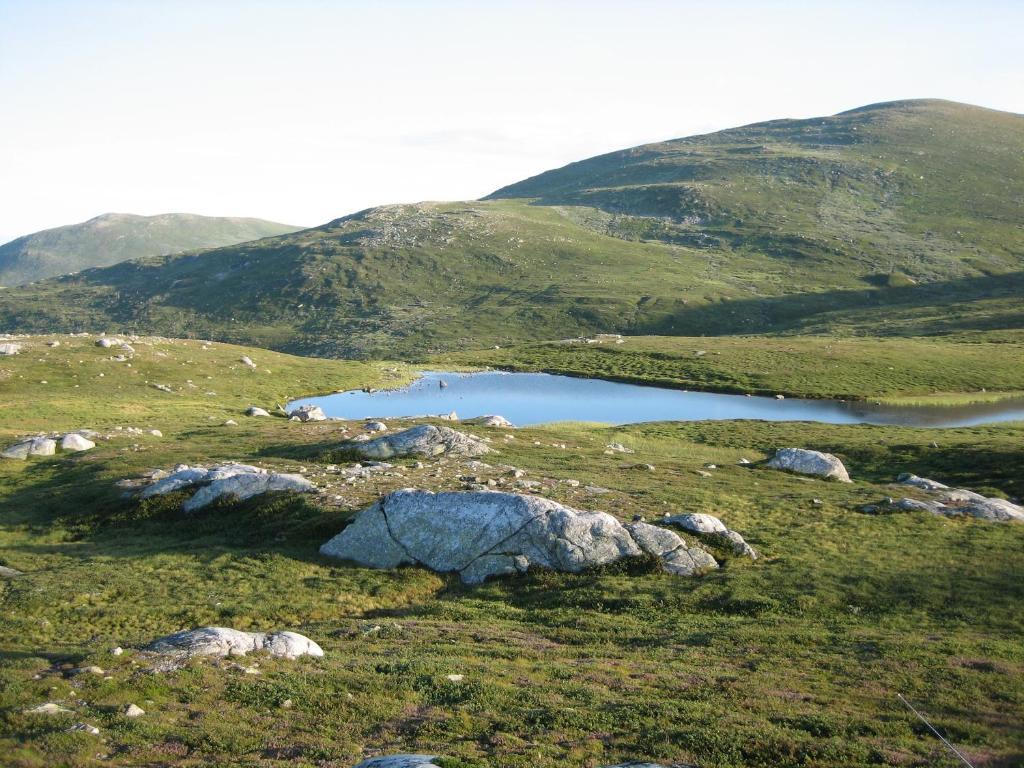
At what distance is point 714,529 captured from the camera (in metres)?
36.1

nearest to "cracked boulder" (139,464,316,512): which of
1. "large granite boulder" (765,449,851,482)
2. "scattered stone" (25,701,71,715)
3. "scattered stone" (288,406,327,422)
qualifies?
"scattered stone" (25,701,71,715)

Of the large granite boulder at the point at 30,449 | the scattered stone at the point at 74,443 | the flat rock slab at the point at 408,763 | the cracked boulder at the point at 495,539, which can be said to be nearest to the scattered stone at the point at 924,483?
the cracked boulder at the point at 495,539

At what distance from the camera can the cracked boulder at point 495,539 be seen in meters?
33.8

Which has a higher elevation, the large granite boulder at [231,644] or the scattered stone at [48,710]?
the scattered stone at [48,710]

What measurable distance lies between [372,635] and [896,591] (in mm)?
21815

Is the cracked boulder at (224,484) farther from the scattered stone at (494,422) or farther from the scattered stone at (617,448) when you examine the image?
the scattered stone at (617,448)

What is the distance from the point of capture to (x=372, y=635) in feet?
87.7

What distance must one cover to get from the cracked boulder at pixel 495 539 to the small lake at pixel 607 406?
47505mm

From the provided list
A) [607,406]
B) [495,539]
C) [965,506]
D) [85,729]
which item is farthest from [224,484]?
[607,406]

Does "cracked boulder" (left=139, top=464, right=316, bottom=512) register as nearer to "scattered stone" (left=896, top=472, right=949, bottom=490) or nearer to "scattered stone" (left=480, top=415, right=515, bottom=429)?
"scattered stone" (left=480, top=415, right=515, bottom=429)

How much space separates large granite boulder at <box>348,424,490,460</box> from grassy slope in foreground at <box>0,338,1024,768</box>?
89.6 inches

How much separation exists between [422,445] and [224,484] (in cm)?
1382

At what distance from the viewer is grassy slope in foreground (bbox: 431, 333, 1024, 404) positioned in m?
98.8

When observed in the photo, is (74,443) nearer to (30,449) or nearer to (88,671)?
(30,449)
